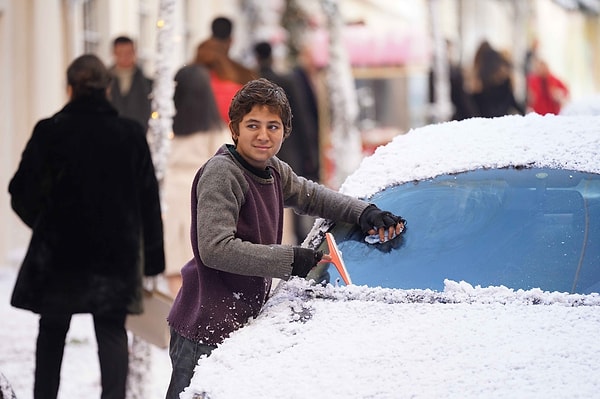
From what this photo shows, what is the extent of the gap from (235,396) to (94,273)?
2.51 m

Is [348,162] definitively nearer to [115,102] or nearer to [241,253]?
[115,102]

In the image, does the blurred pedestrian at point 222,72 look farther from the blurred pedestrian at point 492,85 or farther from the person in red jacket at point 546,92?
the person in red jacket at point 546,92

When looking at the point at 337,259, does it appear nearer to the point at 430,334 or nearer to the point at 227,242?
the point at 227,242

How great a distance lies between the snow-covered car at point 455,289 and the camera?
3.93 meters

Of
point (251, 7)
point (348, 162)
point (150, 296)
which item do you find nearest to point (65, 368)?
point (150, 296)

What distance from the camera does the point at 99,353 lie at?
21.1 ft

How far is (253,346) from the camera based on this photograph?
170 inches

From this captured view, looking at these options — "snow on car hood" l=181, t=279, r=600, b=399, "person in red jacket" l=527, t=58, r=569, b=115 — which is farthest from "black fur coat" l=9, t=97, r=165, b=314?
"person in red jacket" l=527, t=58, r=569, b=115

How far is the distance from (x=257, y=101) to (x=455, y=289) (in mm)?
866

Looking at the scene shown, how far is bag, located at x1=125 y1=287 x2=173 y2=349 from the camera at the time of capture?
654 cm

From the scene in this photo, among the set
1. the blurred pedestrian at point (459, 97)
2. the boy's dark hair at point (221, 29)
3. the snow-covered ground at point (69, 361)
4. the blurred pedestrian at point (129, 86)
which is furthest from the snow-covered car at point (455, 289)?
the blurred pedestrian at point (459, 97)

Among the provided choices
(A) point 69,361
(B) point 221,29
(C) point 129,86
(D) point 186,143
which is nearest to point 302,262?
(A) point 69,361

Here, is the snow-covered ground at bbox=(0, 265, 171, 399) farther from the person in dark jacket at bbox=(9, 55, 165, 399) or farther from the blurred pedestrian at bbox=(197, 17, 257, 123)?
the blurred pedestrian at bbox=(197, 17, 257, 123)

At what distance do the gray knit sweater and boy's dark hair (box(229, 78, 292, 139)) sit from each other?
0.39 feet
